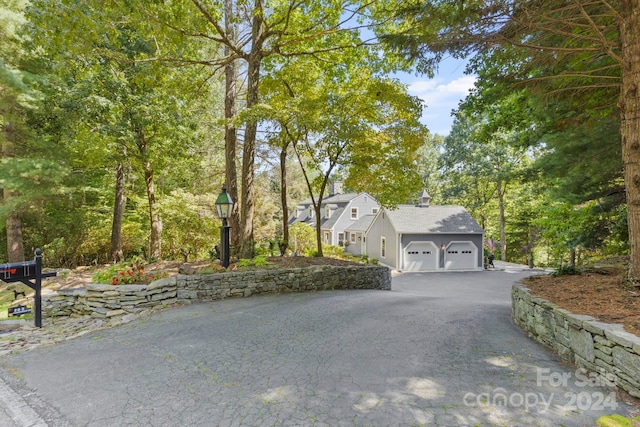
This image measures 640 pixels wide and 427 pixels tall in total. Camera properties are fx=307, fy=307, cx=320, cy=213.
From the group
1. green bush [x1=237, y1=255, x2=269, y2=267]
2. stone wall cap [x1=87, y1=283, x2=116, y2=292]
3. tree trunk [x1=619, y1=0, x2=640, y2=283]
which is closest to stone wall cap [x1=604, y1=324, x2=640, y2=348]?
tree trunk [x1=619, y1=0, x2=640, y2=283]

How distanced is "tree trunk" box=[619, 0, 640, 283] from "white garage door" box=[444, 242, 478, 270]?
15.9 meters

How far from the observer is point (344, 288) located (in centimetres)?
875

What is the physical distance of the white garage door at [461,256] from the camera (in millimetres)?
19312

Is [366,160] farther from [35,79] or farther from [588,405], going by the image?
[35,79]

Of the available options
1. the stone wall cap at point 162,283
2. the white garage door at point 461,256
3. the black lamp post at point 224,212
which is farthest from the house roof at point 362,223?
the stone wall cap at point 162,283

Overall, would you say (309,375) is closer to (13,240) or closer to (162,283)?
(162,283)

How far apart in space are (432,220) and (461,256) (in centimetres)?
285

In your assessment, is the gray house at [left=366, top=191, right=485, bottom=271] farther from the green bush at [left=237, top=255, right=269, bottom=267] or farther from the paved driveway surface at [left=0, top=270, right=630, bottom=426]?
the paved driveway surface at [left=0, top=270, right=630, bottom=426]

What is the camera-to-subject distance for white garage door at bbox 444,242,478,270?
760 inches

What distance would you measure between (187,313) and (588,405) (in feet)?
19.2

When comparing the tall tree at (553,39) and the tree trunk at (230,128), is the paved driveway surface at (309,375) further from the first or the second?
the tree trunk at (230,128)

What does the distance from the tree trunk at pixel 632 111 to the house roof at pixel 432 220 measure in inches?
582

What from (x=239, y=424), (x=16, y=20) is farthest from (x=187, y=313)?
Answer: (x=16, y=20)

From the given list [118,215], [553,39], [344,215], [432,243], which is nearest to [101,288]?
[118,215]
